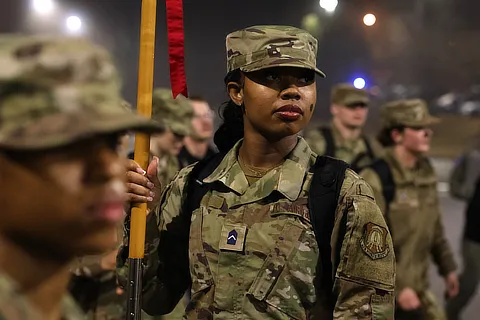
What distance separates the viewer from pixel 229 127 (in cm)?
149

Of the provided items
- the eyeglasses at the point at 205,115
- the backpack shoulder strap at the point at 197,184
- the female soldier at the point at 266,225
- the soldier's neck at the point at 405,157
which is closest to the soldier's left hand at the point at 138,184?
the female soldier at the point at 266,225

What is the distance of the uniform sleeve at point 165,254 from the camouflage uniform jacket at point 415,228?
1489mm

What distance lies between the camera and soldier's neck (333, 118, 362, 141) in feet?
11.0

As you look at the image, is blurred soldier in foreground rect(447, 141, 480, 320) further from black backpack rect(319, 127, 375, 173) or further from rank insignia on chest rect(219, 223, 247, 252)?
rank insignia on chest rect(219, 223, 247, 252)

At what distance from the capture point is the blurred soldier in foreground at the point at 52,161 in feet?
1.98

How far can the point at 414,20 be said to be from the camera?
4301 millimetres

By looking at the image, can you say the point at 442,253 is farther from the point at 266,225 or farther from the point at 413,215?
the point at 266,225

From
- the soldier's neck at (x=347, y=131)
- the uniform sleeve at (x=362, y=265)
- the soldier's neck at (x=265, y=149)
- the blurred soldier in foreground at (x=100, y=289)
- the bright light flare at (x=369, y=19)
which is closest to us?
the uniform sleeve at (x=362, y=265)

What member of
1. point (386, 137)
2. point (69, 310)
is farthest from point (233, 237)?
point (386, 137)

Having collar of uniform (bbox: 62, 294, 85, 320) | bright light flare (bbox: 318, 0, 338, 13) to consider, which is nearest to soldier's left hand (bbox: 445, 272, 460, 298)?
bright light flare (bbox: 318, 0, 338, 13)

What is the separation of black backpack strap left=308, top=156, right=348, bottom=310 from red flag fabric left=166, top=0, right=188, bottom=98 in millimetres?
324

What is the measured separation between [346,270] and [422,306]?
5.40ft

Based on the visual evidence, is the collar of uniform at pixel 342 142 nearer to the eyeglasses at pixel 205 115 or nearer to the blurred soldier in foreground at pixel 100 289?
the eyeglasses at pixel 205 115

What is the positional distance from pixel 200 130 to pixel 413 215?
1.02 metres
